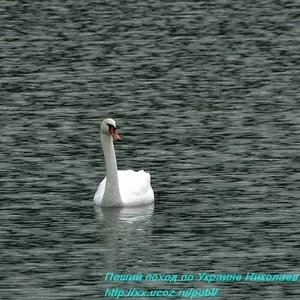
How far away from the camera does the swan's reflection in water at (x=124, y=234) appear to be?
23672mm

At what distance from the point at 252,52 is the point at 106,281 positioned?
24.1m

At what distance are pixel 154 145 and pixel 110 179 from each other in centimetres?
457

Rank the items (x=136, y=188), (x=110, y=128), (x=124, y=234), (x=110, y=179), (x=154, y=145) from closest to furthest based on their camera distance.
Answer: (x=124, y=234)
(x=110, y=179)
(x=136, y=188)
(x=110, y=128)
(x=154, y=145)

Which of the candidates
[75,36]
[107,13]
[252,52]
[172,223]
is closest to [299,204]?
[172,223]

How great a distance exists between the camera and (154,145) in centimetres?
3238

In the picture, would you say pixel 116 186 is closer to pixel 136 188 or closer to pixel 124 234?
pixel 136 188

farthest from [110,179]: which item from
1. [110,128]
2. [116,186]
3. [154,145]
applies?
[154,145]

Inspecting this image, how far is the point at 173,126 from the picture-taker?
34.5m

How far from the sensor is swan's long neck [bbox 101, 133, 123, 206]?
90.8ft

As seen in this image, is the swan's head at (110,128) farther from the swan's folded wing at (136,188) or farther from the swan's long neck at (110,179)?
the swan's folded wing at (136,188)

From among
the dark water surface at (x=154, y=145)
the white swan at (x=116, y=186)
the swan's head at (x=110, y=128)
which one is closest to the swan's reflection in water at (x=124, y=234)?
the dark water surface at (x=154, y=145)

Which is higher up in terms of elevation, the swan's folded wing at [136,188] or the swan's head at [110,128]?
the swan's head at [110,128]

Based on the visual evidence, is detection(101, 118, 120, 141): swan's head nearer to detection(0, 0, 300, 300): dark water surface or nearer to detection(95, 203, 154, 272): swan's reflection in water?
detection(0, 0, 300, 300): dark water surface

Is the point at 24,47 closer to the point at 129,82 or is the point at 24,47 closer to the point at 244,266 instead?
the point at 129,82
